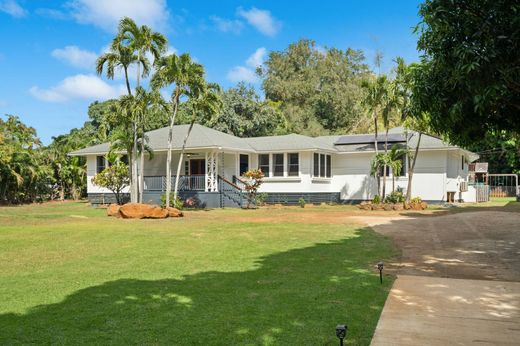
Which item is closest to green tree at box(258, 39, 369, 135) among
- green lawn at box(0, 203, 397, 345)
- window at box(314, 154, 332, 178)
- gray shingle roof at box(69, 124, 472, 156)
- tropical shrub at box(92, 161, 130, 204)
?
gray shingle roof at box(69, 124, 472, 156)

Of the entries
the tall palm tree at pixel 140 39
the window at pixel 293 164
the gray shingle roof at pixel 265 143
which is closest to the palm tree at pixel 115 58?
the tall palm tree at pixel 140 39

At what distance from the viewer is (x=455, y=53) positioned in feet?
22.2

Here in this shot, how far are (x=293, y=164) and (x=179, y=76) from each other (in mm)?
10426

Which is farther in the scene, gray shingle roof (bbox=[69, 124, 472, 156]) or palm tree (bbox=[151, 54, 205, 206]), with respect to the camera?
gray shingle roof (bbox=[69, 124, 472, 156])

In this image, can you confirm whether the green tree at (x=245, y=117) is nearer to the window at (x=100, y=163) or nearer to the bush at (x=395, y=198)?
the window at (x=100, y=163)

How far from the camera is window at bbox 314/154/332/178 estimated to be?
92.8ft

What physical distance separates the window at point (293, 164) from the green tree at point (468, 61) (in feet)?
64.9

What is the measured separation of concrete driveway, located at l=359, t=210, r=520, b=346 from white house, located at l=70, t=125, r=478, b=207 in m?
13.1

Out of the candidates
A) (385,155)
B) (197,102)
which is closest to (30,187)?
(197,102)

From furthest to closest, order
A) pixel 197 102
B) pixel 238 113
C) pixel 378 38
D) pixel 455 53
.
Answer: pixel 378 38 < pixel 238 113 < pixel 197 102 < pixel 455 53

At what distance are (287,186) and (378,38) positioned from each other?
33645 millimetres

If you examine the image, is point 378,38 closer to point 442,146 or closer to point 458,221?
point 442,146

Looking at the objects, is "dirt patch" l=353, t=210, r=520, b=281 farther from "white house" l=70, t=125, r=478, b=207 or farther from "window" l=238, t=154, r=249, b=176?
"window" l=238, t=154, r=249, b=176

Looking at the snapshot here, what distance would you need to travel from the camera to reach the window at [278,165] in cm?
2884
